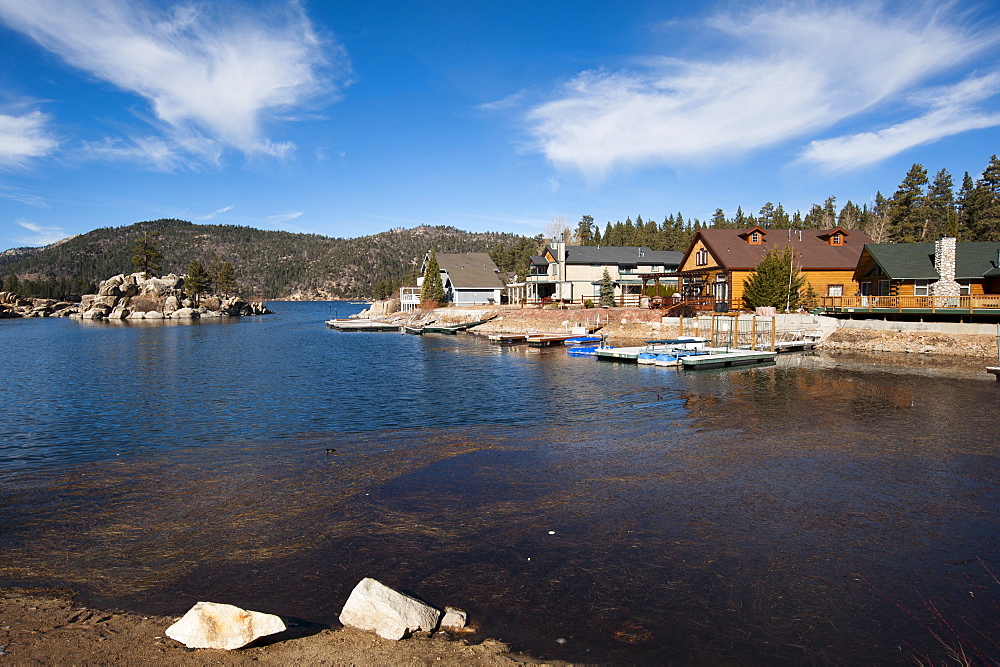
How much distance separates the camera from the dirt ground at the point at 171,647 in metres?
7.02

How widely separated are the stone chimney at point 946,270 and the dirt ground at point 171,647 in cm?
5222

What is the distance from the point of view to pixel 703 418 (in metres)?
23.1

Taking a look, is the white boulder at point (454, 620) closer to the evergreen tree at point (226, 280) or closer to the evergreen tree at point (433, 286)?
the evergreen tree at point (433, 286)

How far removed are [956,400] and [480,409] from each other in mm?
21243

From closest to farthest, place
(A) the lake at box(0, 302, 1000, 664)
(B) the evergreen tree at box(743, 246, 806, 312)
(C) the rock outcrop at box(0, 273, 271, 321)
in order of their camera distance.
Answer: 1. (A) the lake at box(0, 302, 1000, 664)
2. (B) the evergreen tree at box(743, 246, 806, 312)
3. (C) the rock outcrop at box(0, 273, 271, 321)

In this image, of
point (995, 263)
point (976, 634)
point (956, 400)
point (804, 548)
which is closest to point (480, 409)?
point (804, 548)

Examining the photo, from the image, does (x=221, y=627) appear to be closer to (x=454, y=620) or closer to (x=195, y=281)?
(x=454, y=620)

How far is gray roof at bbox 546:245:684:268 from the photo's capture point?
80125mm

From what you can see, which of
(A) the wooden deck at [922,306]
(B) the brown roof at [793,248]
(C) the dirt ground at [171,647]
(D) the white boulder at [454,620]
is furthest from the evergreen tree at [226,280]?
(D) the white boulder at [454,620]

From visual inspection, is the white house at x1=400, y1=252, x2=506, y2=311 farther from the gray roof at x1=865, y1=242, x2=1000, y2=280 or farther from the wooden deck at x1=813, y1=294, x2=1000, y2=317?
the gray roof at x1=865, y1=242, x2=1000, y2=280

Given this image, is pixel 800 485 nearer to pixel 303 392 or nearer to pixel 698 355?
pixel 303 392

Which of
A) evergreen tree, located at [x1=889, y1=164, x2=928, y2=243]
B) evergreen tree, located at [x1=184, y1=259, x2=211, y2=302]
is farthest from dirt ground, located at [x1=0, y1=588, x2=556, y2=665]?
evergreen tree, located at [x1=184, y1=259, x2=211, y2=302]

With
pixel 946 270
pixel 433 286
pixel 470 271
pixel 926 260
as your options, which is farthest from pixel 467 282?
pixel 946 270

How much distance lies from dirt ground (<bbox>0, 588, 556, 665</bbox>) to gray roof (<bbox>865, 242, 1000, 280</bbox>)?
5199cm
